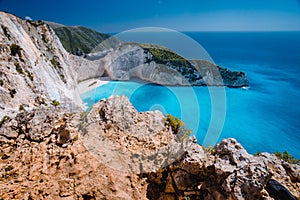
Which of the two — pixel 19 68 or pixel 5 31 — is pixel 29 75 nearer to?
pixel 19 68

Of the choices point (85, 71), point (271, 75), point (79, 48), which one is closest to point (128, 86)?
point (85, 71)

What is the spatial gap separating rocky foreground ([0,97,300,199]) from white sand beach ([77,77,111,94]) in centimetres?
4070

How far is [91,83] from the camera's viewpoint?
53469mm

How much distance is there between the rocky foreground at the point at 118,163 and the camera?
5352mm

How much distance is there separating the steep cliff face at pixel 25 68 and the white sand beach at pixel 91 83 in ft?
48.5

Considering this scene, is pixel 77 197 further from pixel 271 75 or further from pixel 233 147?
pixel 271 75

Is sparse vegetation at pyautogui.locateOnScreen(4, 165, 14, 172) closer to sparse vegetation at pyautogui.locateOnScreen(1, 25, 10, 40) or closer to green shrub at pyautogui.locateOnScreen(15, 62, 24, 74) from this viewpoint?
green shrub at pyautogui.locateOnScreen(15, 62, 24, 74)

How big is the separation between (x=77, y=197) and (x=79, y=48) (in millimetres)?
71617

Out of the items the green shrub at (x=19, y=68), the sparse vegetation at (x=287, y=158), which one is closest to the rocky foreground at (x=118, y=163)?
the sparse vegetation at (x=287, y=158)

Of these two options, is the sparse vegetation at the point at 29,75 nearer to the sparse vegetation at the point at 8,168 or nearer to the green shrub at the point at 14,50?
the green shrub at the point at 14,50

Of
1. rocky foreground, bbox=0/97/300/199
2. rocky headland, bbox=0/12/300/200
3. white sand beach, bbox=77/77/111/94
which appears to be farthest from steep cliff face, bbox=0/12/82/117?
white sand beach, bbox=77/77/111/94

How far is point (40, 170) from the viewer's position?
18.7ft

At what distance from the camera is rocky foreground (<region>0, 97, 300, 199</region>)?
5.35 m

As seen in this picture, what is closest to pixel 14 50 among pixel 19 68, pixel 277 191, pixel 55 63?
pixel 19 68
